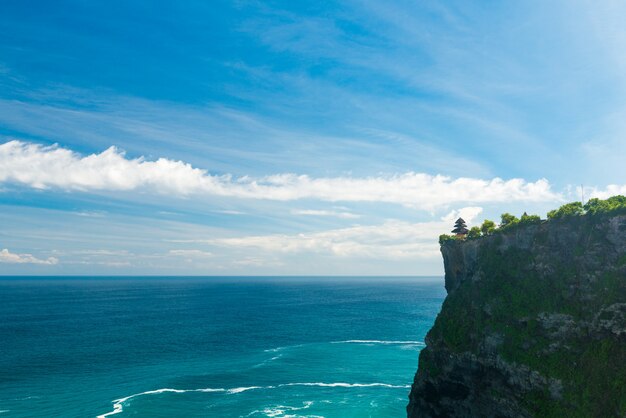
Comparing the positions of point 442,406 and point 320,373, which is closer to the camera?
point 442,406

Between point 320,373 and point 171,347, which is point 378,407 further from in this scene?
point 171,347

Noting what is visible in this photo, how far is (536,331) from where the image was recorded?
1588 inches

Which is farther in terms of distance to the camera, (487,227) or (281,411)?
(281,411)

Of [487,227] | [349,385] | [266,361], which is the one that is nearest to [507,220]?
[487,227]

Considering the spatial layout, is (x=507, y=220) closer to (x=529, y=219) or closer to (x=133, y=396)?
(x=529, y=219)

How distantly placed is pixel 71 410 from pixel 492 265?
65289 mm

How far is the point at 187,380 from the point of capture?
244ft

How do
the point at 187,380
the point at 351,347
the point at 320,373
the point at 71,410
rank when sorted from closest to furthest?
1. the point at 71,410
2. the point at 187,380
3. the point at 320,373
4. the point at 351,347

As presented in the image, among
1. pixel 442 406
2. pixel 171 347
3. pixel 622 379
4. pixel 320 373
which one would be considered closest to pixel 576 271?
pixel 622 379

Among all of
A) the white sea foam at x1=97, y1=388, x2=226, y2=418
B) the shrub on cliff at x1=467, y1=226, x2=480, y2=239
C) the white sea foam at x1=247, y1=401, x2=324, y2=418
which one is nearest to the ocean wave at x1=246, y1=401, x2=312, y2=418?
the white sea foam at x1=247, y1=401, x2=324, y2=418

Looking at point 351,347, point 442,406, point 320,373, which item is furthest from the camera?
point 351,347

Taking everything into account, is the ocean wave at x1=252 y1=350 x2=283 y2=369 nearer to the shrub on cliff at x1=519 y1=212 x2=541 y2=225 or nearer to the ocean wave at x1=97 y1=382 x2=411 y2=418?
the ocean wave at x1=97 y1=382 x2=411 y2=418

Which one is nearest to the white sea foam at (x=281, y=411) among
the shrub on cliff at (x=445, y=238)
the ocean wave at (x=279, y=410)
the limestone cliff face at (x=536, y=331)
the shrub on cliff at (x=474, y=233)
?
the ocean wave at (x=279, y=410)

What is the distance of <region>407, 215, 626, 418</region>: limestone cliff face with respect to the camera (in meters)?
36.2
